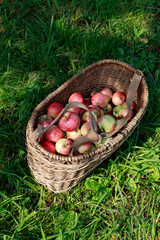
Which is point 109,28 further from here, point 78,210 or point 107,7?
point 78,210

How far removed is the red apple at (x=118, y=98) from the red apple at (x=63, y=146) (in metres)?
0.75

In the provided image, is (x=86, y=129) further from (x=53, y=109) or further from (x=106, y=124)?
(x=53, y=109)

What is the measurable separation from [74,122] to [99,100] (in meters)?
0.47

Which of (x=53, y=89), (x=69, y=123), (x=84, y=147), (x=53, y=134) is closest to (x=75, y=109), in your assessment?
(x=69, y=123)

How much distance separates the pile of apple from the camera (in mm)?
1886

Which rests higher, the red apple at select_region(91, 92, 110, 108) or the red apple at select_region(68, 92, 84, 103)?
the red apple at select_region(68, 92, 84, 103)

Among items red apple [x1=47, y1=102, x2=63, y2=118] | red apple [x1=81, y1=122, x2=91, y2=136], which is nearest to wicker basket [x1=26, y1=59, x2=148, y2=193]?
red apple [x1=47, y1=102, x2=63, y2=118]

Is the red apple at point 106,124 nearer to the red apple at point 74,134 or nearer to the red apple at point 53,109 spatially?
the red apple at point 74,134

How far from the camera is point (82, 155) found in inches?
64.2

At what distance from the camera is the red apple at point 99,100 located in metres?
2.30

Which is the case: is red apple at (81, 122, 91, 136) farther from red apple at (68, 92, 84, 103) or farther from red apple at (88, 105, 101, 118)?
red apple at (68, 92, 84, 103)

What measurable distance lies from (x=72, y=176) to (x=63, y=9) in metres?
2.29

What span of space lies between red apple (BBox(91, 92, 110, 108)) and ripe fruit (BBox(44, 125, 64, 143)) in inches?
21.1

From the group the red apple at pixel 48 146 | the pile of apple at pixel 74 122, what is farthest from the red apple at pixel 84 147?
the red apple at pixel 48 146
